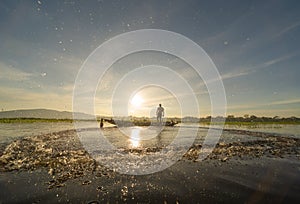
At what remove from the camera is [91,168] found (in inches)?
339

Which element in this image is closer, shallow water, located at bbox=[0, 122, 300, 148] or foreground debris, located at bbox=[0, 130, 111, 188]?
foreground debris, located at bbox=[0, 130, 111, 188]

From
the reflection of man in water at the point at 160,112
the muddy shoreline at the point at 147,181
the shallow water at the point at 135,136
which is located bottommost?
the muddy shoreline at the point at 147,181

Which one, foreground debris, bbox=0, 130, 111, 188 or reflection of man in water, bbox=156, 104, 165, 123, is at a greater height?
reflection of man in water, bbox=156, 104, 165, 123

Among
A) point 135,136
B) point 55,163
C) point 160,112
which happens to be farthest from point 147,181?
point 160,112

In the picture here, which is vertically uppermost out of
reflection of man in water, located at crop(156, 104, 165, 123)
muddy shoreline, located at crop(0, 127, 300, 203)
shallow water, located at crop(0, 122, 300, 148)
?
reflection of man in water, located at crop(156, 104, 165, 123)

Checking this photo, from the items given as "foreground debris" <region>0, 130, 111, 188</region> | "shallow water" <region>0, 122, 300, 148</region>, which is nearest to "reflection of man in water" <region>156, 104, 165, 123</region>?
"shallow water" <region>0, 122, 300, 148</region>

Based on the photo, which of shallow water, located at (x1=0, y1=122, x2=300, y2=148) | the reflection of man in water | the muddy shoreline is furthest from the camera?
the reflection of man in water

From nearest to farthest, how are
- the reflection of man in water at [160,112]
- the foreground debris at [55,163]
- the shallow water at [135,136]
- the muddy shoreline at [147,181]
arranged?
the muddy shoreline at [147,181]
the foreground debris at [55,163]
the shallow water at [135,136]
the reflection of man in water at [160,112]

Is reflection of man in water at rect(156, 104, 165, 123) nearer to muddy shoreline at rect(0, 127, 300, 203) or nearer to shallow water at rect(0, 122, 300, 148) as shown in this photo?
shallow water at rect(0, 122, 300, 148)

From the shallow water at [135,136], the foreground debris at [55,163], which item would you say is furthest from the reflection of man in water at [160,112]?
the foreground debris at [55,163]

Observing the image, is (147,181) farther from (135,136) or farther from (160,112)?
(160,112)

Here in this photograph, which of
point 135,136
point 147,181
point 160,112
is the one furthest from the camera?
point 160,112

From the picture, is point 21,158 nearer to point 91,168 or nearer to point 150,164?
point 91,168

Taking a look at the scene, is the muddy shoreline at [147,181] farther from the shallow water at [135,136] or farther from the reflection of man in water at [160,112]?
the reflection of man in water at [160,112]
